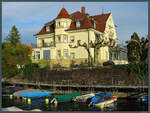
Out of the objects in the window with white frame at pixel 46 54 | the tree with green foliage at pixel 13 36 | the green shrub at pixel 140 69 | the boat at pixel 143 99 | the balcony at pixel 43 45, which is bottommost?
the boat at pixel 143 99

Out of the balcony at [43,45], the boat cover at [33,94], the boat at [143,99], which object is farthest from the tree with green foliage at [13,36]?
the boat at [143,99]

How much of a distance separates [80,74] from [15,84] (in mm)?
14885

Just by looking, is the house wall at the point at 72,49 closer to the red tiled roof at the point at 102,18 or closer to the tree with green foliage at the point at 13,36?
the red tiled roof at the point at 102,18

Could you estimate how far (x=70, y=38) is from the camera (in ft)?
148

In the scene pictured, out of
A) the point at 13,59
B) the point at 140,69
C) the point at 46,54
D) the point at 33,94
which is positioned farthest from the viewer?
the point at 46,54

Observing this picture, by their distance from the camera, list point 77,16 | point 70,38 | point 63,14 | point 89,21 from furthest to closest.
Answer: point 77,16, point 63,14, point 70,38, point 89,21

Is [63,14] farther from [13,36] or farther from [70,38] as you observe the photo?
[13,36]

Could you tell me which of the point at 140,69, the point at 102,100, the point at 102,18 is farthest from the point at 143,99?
the point at 102,18

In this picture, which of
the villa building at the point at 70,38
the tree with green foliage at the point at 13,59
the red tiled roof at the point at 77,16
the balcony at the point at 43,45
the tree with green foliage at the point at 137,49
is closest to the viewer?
the tree with green foliage at the point at 137,49

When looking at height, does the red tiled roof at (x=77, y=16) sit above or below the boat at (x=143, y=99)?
above

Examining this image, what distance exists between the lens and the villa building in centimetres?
4325

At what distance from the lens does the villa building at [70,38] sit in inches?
1703

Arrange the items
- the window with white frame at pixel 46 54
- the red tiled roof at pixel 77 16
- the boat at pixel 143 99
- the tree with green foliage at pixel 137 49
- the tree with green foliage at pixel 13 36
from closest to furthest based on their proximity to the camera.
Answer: the boat at pixel 143 99, the tree with green foliage at pixel 137 49, the window with white frame at pixel 46 54, the red tiled roof at pixel 77 16, the tree with green foliage at pixel 13 36

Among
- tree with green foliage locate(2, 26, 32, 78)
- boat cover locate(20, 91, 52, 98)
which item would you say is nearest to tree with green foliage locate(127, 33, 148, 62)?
boat cover locate(20, 91, 52, 98)
